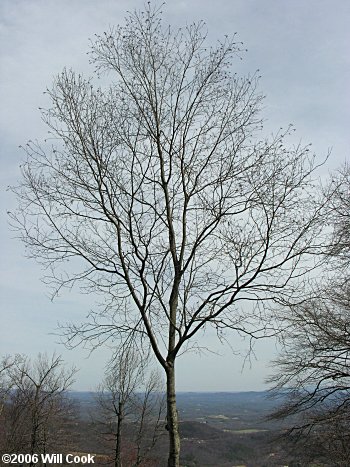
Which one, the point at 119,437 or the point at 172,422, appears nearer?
the point at 172,422

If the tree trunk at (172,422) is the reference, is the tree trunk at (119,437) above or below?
below

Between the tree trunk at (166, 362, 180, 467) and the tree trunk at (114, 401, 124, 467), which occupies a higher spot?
the tree trunk at (166, 362, 180, 467)

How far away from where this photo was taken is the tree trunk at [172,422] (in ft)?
19.5

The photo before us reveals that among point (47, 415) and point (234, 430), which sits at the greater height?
point (47, 415)

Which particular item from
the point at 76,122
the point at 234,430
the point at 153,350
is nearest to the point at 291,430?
the point at 153,350

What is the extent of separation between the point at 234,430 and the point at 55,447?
2865cm

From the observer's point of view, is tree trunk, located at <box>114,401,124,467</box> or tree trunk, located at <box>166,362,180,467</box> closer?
tree trunk, located at <box>166,362,180,467</box>

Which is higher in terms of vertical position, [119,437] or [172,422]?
[172,422]

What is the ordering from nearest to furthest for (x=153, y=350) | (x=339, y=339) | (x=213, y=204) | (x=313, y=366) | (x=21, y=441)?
1. (x=153, y=350)
2. (x=213, y=204)
3. (x=339, y=339)
4. (x=313, y=366)
5. (x=21, y=441)

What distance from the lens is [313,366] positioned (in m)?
12.9

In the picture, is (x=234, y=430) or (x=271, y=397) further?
(x=234, y=430)

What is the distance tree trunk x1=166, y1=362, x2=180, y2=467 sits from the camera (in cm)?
593

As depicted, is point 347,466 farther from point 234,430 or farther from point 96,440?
point 234,430

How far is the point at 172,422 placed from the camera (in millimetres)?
6047
